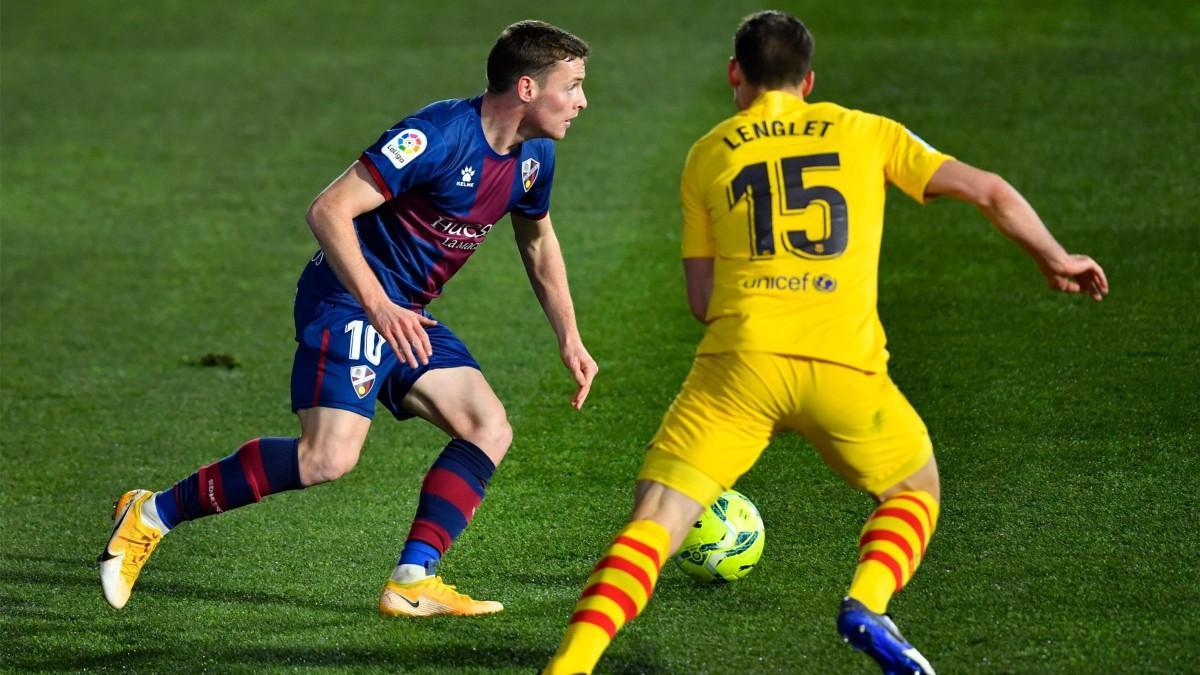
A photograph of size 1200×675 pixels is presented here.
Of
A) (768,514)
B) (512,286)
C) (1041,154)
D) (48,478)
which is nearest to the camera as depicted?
(768,514)

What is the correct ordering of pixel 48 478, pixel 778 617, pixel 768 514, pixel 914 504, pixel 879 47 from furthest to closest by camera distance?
pixel 879 47, pixel 48 478, pixel 768 514, pixel 778 617, pixel 914 504

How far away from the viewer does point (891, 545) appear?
15.3 feet

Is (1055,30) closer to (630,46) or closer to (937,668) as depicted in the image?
(630,46)

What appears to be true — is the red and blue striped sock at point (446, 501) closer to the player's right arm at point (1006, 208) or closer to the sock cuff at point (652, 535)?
the sock cuff at point (652, 535)

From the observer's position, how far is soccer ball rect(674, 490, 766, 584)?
19.3ft

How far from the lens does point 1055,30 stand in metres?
17.2

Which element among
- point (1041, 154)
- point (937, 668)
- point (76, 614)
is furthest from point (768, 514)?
point (1041, 154)

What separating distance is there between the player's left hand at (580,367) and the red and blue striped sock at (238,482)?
3.44ft

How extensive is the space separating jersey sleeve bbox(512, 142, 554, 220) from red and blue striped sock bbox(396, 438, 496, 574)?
3.04 ft

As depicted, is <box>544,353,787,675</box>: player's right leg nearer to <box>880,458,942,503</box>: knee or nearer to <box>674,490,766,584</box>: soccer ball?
<box>880,458,942,503</box>: knee

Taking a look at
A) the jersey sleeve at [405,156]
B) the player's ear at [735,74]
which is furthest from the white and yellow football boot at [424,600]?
the player's ear at [735,74]

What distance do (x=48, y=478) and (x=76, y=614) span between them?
2.09 metres

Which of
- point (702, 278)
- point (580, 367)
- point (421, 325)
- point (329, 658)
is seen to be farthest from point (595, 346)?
point (702, 278)

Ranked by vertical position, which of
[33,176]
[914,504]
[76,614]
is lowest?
[33,176]
